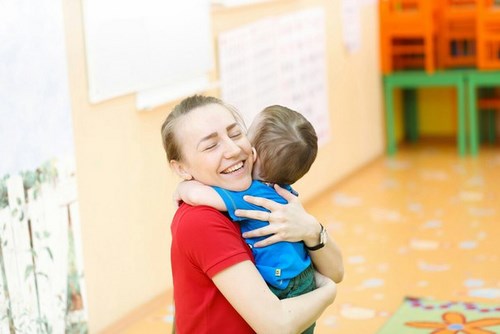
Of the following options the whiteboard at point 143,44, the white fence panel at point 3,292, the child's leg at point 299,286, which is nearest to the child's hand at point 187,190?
the child's leg at point 299,286

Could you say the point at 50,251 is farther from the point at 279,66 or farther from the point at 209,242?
the point at 279,66

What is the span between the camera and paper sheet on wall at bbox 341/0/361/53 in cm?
577

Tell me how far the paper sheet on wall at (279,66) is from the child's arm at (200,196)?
8.23 ft

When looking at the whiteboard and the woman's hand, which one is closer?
the woman's hand

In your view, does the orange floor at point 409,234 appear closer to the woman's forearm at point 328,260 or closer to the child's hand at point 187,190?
the woman's forearm at point 328,260

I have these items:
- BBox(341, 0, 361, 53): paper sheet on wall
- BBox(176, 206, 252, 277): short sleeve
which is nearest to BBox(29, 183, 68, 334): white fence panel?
BBox(176, 206, 252, 277): short sleeve

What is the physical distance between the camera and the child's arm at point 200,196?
1657 mm

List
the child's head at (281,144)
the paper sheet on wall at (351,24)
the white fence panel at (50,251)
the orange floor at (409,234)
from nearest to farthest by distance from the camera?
the child's head at (281,144) < the white fence panel at (50,251) < the orange floor at (409,234) < the paper sheet on wall at (351,24)

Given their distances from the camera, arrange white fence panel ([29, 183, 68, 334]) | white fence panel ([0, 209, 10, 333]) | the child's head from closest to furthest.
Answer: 1. the child's head
2. white fence panel ([0, 209, 10, 333])
3. white fence panel ([29, 183, 68, 334])

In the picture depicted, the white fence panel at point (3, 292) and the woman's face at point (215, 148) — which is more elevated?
A: the woman's face at point (215, 148)

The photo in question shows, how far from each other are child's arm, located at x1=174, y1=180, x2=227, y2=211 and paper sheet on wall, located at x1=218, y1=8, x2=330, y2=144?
2.51 m

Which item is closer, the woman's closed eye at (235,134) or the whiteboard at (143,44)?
the woman's closed eye at (235,134)

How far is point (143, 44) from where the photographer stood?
139 inches

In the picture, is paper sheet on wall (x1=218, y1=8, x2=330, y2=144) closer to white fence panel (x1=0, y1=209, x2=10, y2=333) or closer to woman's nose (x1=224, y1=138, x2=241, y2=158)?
white fence panel (x1=0, y1=209, x2=10, y2=333)
